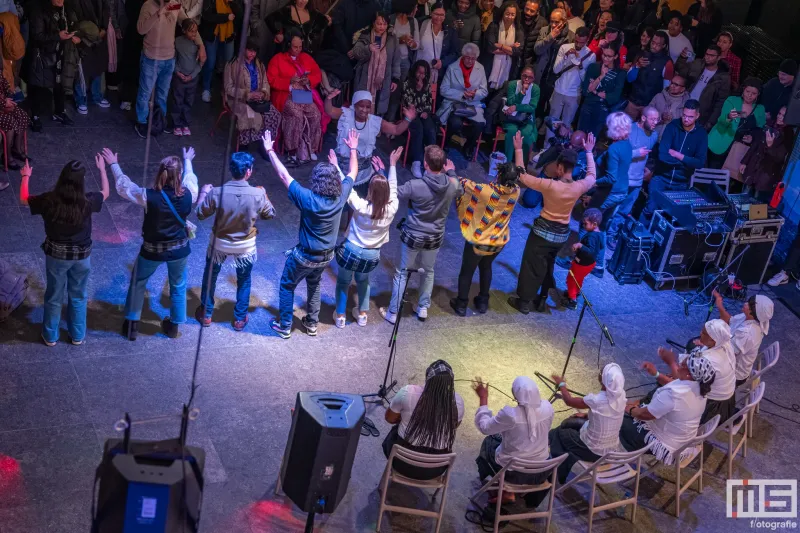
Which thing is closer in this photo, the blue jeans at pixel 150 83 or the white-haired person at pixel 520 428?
the white-haired person at pixel 520 428

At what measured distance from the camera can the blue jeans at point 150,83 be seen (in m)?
9.78

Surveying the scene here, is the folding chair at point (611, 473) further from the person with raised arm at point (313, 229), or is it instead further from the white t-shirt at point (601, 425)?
the person with raised arm at point (313, 229)

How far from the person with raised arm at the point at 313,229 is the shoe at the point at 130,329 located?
103cm

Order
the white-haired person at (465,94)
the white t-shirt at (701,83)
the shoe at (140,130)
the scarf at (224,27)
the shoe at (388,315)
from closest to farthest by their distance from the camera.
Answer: the shoe at (388,315) → the shoe at (140,130) → the scarf at (224,27) → the white-haired person at (465,94) → the white t-shirt at (701,83)

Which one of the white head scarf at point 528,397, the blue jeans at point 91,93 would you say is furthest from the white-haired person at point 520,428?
the blue jeans at point 91,93

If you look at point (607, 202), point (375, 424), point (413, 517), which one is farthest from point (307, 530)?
point (607, 202)

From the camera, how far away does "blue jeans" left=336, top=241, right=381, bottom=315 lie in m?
7.52

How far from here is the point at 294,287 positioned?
24.5 ft

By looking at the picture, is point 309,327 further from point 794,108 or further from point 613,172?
point 794,108

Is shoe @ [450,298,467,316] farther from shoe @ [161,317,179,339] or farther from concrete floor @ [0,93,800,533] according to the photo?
shoe @ [161,317,179,339]

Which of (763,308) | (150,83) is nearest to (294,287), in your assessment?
(763,308)

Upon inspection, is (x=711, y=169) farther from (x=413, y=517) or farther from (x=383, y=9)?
(x=413, y=517)

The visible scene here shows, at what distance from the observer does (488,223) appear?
26.0 feet

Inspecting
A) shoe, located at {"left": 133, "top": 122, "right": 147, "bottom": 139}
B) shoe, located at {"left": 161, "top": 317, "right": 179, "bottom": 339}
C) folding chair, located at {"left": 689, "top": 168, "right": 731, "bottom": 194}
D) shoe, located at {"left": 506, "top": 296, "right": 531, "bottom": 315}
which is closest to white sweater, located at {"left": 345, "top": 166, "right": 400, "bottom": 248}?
shoe, located at {"left": 161, "top": 317, "right": 179, "bottom": 339}
